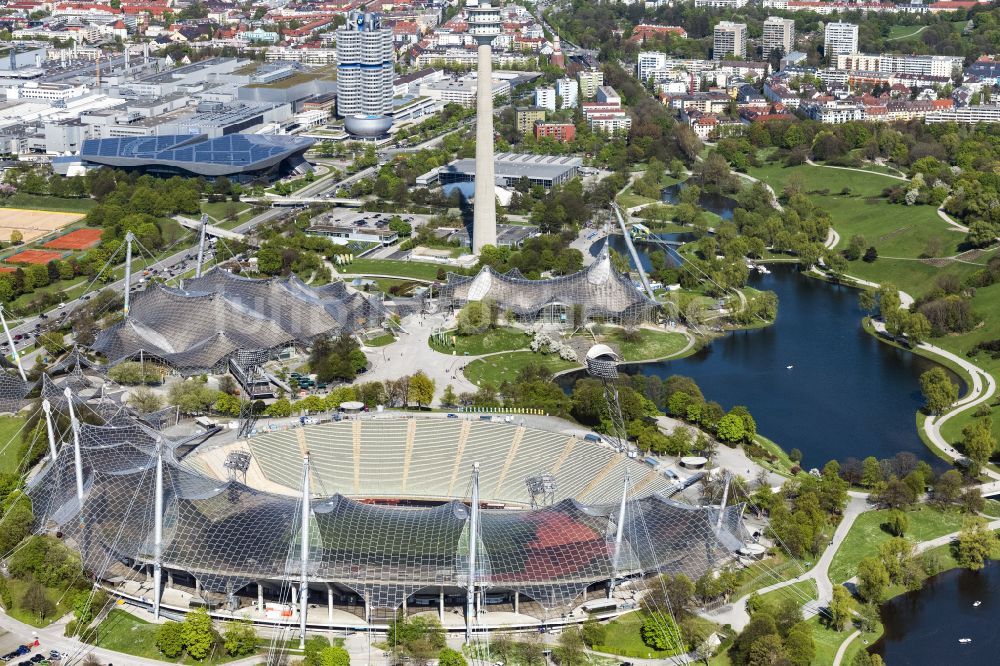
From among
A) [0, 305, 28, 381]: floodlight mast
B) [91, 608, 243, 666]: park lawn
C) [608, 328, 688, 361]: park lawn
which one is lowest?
[91, 608, 243, 666]: park lawn

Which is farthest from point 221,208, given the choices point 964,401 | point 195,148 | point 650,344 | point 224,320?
point 964,401

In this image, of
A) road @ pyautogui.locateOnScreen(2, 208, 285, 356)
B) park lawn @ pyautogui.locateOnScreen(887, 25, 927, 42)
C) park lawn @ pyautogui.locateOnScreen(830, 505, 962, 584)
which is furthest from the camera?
park lawn @ pyautogui.locateOnScreen(887, 25, 927, 42)

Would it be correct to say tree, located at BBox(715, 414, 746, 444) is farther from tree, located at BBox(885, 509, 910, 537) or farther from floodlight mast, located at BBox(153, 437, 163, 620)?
floodlight mast, located at BBox(153, 437, 163, 620)

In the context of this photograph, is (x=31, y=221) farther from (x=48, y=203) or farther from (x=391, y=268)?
(x=391, y=268)

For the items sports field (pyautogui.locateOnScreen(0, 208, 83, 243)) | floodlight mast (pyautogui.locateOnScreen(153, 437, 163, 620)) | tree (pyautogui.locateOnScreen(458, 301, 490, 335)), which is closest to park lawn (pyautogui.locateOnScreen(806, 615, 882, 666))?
floodlight mast (pyautogui.locateOnScreen(153, 437, 163, 620))

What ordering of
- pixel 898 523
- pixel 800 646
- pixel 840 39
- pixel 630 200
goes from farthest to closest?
pixel 840 39
pixel 630 200
pixel 898 523
pixel 800 646

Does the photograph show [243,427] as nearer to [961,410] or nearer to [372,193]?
[961,410]

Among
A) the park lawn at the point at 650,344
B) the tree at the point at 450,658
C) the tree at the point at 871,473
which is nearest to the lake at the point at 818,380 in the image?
the park lawn at the point at 650,344

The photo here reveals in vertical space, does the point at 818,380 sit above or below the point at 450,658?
below
